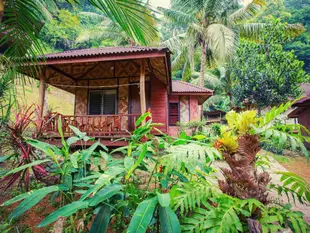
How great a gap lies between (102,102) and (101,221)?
27.9ft

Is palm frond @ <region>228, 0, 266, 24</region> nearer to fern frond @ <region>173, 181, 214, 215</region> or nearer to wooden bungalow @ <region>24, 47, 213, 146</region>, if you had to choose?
wooden bungalow @ <region>24, 47, 213, 146</region>

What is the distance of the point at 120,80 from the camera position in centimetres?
953

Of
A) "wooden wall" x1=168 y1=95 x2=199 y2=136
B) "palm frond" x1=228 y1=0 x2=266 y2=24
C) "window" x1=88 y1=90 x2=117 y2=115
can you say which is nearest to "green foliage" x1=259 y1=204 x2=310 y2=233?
"window" x1=88 y1=90 x2=117 y2=115

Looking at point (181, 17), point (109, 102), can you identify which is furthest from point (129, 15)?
point (181, 17)

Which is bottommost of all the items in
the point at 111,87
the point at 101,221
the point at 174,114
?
the point at 101,221

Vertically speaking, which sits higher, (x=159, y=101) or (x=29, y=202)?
(x=159, y=101)

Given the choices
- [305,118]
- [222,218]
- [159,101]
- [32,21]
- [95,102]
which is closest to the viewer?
[222,218]

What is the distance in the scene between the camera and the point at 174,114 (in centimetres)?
1259

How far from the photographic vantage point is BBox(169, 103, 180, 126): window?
12477 millimetres

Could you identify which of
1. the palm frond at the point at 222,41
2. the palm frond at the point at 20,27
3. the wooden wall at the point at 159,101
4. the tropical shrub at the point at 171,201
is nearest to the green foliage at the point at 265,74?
the palm frond at the point at 222,41

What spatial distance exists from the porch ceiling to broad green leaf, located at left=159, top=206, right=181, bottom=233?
5.44 metres

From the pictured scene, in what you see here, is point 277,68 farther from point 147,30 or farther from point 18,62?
point 18,62

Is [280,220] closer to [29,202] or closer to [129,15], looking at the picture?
[29,202]

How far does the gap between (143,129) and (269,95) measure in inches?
473
